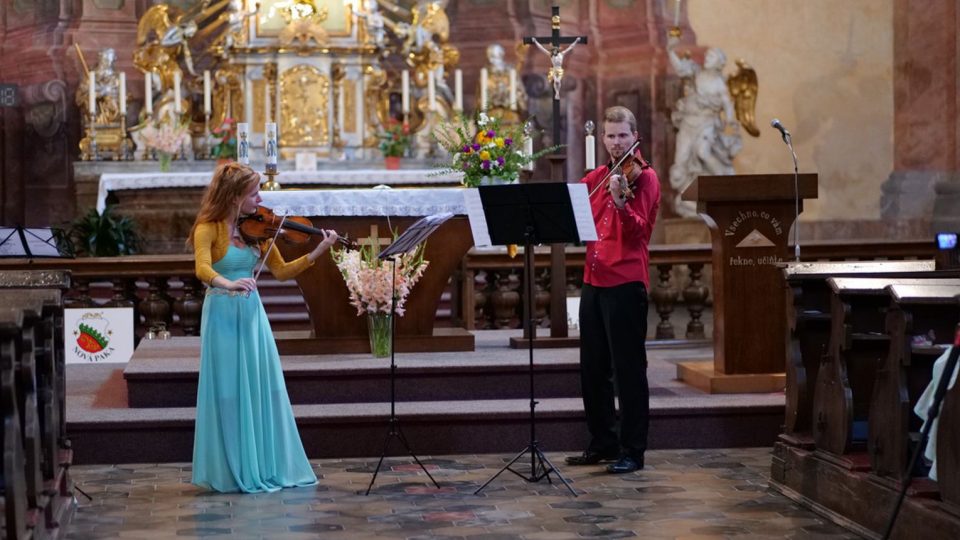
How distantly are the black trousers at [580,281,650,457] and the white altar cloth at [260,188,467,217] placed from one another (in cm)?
195

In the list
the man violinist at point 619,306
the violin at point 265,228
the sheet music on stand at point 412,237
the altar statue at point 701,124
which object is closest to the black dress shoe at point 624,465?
the man violinist at point 619,306

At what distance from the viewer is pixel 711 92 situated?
1569 cm

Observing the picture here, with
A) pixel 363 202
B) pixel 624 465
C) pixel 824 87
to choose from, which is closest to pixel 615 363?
pixel 624 465

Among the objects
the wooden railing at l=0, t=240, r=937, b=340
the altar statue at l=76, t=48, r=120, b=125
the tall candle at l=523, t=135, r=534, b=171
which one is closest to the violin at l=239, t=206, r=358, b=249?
the tall candle at l=523, t=135, r=534, b=171

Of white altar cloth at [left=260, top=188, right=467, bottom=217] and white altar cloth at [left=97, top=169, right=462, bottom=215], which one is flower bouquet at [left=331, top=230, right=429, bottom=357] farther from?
white altar cloth at [left=97, top=169, right=462, bottom=215]

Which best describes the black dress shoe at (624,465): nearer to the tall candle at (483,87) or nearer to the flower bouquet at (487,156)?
the flower bouquet at (487,156)

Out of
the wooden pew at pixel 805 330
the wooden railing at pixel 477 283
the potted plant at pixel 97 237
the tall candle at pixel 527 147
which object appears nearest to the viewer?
the wooden pew at pixel 805 330

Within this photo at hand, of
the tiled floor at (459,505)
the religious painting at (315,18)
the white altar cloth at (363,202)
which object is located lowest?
the tiled floor at (459,505)

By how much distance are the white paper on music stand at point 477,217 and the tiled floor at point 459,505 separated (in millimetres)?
1126

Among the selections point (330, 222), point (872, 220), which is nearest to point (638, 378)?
point (330, 222)

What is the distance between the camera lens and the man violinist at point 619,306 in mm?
7277

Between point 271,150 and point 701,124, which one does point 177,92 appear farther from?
point 701,124

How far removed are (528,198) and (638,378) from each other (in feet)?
3.68

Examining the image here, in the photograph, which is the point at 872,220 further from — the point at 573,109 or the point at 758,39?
the point at 573,109
